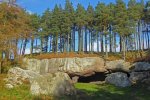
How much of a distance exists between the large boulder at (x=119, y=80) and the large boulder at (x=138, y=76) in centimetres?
79

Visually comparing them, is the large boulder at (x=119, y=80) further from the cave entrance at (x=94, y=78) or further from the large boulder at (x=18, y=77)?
the large boulder at (x=18, y=77)

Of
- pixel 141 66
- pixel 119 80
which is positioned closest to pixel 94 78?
pixel 119 80

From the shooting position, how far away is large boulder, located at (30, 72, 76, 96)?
29366 millimetres

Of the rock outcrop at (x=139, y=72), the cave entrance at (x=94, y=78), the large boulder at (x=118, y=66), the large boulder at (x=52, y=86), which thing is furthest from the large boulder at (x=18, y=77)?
the large boulder at (x=118, y=66)

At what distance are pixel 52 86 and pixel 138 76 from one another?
1766 centimetres

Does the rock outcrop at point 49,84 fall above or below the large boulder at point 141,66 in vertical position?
below

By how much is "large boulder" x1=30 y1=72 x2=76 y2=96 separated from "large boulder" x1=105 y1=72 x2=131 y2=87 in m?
13.5

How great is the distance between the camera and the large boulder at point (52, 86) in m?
29.4

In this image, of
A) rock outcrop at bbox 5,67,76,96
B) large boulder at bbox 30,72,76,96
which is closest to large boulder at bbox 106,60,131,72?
rock outcrop at bbox 5,67,76,96

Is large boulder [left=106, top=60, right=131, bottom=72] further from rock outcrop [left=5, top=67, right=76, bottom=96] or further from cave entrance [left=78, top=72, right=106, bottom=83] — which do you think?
rock outcrop [left=5, top=67, right=76, bottom=96]

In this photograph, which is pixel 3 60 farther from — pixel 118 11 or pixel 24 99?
pixel 118 11

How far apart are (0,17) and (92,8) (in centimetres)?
5365

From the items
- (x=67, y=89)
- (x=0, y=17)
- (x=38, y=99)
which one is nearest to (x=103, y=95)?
(x=67, y=89)

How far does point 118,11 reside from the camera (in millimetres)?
77250
